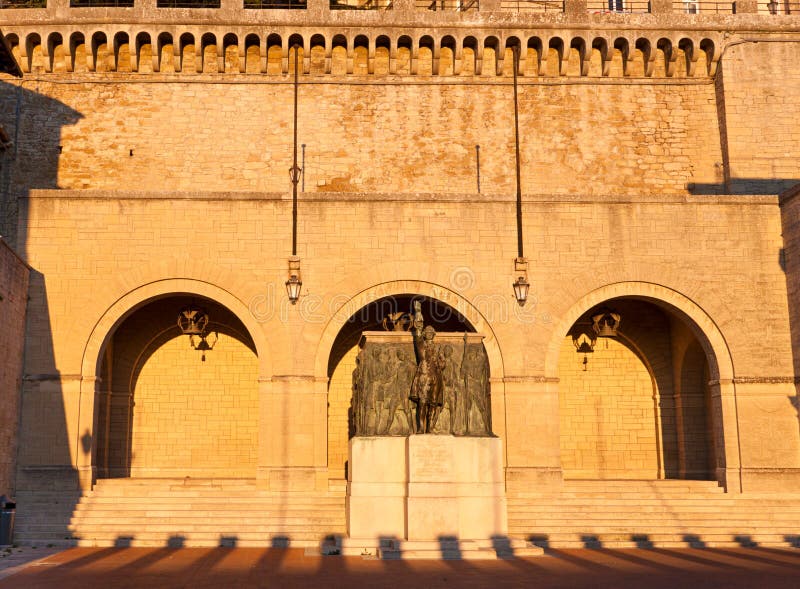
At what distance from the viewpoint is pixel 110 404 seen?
948 inches

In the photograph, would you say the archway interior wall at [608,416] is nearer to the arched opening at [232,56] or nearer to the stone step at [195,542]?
the stone step at [195,542]

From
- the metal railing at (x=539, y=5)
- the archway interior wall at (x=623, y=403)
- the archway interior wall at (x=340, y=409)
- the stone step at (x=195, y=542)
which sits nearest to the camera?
the stone step at (x=195, y=542)

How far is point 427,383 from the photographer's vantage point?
16734 millimetres

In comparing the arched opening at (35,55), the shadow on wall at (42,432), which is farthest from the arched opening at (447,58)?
the shadow on wall at (42,432)

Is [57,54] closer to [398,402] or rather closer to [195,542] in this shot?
[195,542]

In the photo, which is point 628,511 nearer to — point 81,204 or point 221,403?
point 221,403

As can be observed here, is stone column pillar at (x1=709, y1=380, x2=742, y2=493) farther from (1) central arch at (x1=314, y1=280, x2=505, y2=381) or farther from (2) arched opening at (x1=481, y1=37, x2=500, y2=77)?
(2) arched opening at (x1=481, y1=37, x2=500, y2=77)

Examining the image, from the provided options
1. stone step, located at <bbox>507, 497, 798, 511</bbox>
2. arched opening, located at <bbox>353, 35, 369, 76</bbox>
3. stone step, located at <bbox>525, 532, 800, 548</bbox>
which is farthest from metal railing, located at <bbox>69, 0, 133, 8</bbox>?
stone step, located at <bbox>525, 532, 800, 548</bbox>

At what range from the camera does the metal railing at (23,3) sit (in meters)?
29.1

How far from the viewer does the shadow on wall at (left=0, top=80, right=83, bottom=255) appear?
27344 millimetres

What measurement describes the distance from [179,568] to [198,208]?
34.4ft

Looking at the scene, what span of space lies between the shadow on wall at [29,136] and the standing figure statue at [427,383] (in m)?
15.5

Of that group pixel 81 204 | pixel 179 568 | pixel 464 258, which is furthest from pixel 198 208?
pixel 179 568

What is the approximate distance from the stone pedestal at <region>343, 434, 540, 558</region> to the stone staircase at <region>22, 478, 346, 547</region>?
1.82 m
